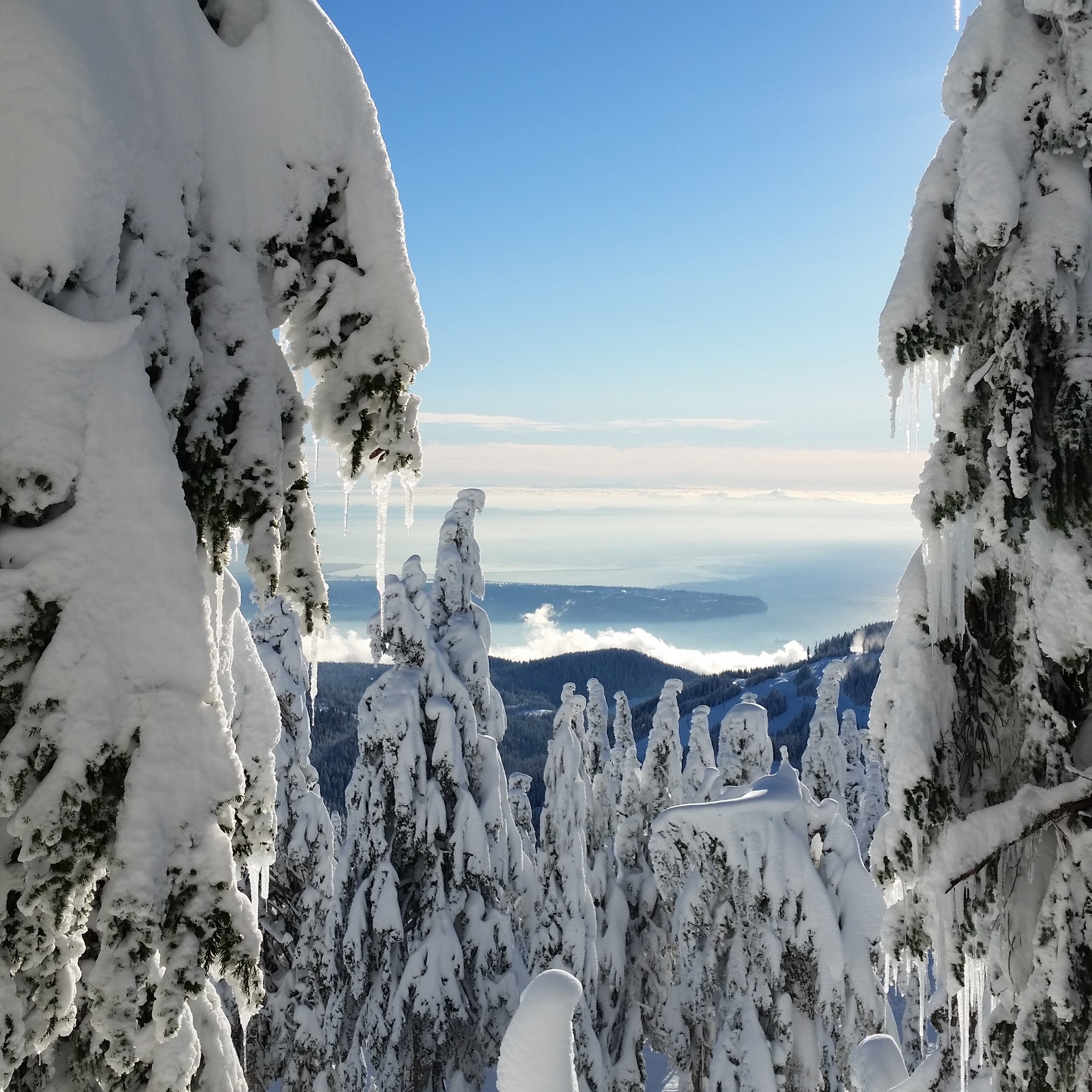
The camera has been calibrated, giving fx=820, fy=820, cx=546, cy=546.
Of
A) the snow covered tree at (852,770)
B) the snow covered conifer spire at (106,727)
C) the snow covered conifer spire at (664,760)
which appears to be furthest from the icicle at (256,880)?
the snow covered tree at (852,770)

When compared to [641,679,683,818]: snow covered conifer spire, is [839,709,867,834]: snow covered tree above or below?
below

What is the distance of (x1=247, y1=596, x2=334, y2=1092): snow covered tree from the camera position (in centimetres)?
1627

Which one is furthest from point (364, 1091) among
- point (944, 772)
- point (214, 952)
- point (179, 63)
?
point (179, 63)

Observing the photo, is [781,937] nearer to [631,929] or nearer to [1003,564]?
[1003,564]

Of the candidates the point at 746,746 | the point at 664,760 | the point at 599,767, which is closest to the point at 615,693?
the point at 599,767

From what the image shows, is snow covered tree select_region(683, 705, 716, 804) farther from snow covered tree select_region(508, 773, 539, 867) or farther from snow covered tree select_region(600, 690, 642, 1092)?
snow covered tree select_region(508, 773, 539, 867)

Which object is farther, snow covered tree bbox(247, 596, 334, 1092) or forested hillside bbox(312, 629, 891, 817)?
forested hillside bbox(312, 629, 891, 817)

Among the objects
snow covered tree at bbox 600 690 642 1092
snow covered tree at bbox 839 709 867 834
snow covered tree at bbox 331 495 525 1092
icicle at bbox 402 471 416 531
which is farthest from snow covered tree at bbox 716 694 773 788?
icicle at bbox 402 471 416 531

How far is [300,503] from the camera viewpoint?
129 inches

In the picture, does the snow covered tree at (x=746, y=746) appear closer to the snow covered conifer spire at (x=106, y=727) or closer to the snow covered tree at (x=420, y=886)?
the snow covered tree at (x=420, y=886)

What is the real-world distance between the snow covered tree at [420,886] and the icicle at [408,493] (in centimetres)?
1263

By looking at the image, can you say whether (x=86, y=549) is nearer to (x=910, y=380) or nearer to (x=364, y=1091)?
(x=910, y=380)

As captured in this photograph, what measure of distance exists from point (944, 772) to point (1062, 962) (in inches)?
41.0

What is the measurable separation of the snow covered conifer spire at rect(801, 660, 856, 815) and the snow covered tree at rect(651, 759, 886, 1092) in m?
17.3
